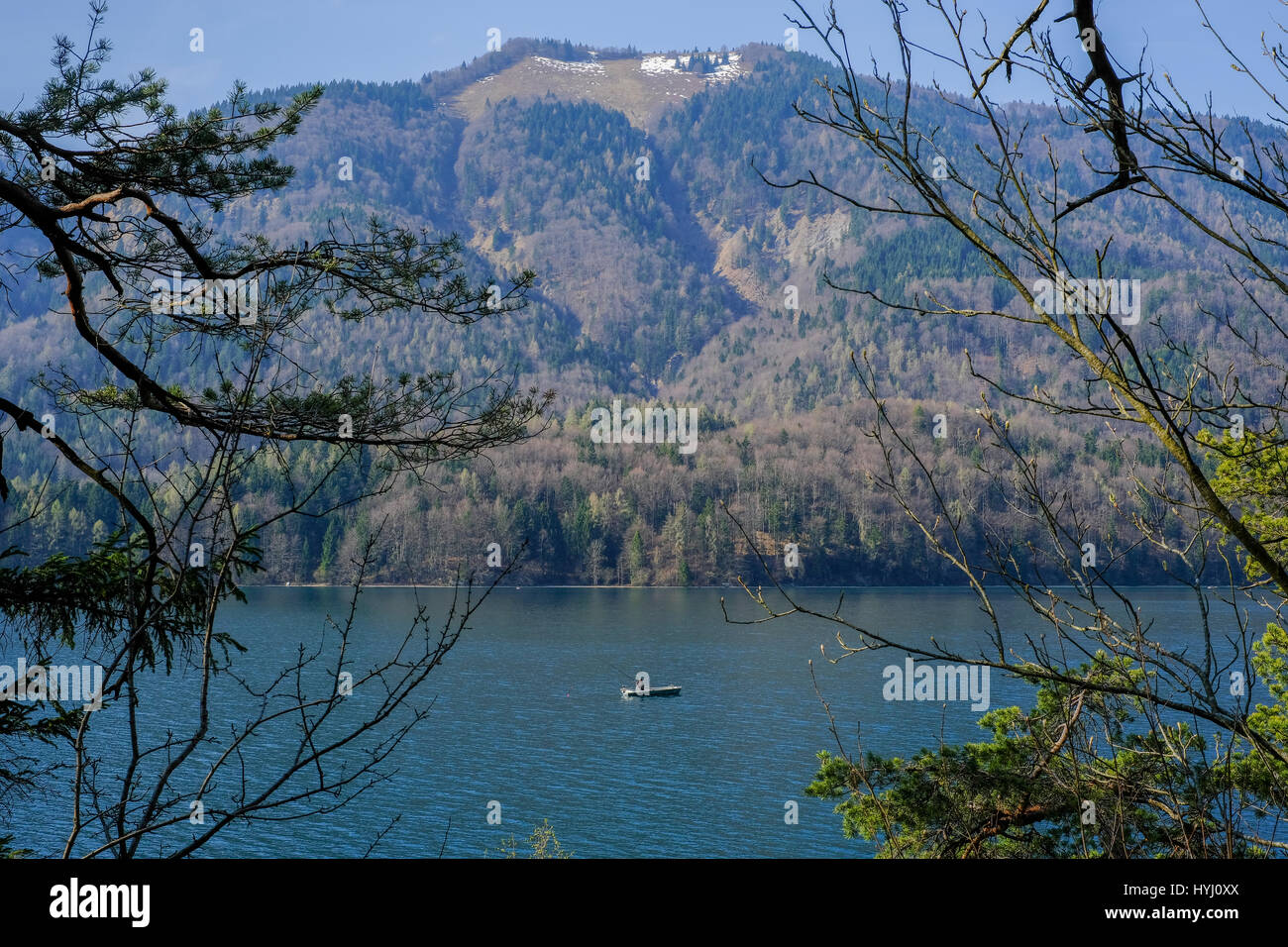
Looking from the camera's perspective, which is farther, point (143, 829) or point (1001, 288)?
point (1001, 288)

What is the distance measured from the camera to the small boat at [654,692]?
39188 mm

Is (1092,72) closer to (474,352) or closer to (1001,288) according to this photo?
(474,352)

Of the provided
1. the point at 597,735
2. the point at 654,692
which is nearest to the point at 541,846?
the point at 597,735

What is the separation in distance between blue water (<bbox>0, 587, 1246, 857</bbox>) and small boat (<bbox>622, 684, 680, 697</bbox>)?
62 cm

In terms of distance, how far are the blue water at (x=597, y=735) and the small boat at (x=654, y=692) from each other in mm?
619

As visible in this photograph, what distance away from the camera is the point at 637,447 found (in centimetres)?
9619

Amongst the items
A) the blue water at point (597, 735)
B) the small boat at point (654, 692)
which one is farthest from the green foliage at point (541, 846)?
the small boat at point (654, 692)

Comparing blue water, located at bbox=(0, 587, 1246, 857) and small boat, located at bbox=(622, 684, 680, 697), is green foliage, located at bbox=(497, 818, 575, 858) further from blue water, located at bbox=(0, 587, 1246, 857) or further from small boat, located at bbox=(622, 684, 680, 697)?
small boat, located at bbox=(622, 684, 680, 697)

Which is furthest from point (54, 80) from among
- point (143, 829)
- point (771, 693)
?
point (771, 693)

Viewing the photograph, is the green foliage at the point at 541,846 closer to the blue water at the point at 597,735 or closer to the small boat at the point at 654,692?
the blue water at the point at 597,735

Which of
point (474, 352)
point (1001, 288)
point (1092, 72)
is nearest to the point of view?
point (1092, 72)

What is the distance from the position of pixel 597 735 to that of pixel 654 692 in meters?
6.60
